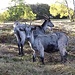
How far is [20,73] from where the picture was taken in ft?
29.1

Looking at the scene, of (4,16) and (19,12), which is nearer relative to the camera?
(19,12)

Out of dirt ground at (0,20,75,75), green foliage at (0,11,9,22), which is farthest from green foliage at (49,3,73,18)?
dirt ground at (0,20,75,75)

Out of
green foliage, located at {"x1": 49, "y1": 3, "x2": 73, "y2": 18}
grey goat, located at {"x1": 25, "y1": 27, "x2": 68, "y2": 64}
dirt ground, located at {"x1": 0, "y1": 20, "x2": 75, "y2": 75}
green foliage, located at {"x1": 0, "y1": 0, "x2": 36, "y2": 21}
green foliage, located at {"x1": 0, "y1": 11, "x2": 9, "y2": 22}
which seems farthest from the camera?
green foliage, located at {"x1": 49, "y1": 3, "x2": 73, "y2": 18}

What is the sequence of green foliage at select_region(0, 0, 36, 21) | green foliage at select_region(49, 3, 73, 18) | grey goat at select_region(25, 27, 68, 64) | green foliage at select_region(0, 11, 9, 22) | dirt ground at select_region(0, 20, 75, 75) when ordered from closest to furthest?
dirt ground at select_region(0, 20, 75, 75) < grey goat at select_region(25, 27, 68, 64) < green foliage at select_region(0, 0, 36, 21) < green foliage at select_region(0, 11, 9, 22) < green foliage at select_region(49, 3, 73, 18)

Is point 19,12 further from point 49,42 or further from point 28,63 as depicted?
point 28,63

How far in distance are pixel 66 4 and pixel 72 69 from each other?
2629 centimetres

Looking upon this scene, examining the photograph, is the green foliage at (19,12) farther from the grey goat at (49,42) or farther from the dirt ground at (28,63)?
the grey goat at (49,42)

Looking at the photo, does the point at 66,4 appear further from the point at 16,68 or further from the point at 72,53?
the point at 16,68

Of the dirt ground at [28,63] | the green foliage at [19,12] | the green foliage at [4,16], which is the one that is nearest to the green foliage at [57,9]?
the green foliage at [19,12]

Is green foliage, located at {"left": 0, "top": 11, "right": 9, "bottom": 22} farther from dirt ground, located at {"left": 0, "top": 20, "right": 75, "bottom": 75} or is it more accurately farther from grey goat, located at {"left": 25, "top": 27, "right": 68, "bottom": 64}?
grey goat, located at {"left": 25, "top": 27, "right": 68, "bottom": 64}

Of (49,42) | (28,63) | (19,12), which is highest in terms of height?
(49,42)

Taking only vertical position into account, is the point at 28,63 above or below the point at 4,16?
above

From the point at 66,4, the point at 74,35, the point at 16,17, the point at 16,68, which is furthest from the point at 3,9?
the point at 16,68

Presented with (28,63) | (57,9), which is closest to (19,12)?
(57,9)
